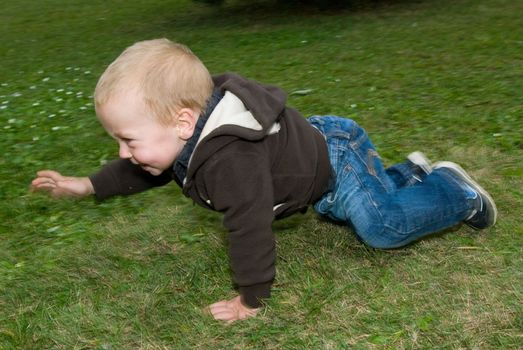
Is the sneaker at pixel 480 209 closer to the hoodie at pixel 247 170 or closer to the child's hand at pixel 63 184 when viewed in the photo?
the hoodie at pixel 247 170

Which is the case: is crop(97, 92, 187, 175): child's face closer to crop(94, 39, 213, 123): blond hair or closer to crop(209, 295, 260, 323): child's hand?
crop(94, 39, 213, 123): blond hair

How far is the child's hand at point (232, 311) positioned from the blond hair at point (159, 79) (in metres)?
0.81

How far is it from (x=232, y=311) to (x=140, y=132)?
823 mm

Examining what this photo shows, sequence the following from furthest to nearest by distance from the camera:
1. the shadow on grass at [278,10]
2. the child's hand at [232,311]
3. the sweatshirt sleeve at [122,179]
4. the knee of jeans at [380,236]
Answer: the shadow on grass at [278,10] → the sweatshirt sleeve at [122,179] → the knee of jeans at [380,236] → the child's hand at [232,311]

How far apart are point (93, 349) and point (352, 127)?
1591 millimetres

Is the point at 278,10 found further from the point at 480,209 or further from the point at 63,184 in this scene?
the point at 480,209

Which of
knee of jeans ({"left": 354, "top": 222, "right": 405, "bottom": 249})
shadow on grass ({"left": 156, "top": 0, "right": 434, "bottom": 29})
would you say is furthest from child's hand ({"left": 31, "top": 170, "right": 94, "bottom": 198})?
shadow on grass ({"left": 156, "top": 0, "right": 434, "bottom": 29})

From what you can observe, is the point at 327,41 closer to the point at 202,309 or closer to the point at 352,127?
the point at 352,127

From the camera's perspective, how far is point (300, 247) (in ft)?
10.8

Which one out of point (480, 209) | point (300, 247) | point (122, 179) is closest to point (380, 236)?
point (300, 247)

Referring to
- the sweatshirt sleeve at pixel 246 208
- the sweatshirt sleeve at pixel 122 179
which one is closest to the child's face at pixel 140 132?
the sweatshirt sleeve at pixel 246 208

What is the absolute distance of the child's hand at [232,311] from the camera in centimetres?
273

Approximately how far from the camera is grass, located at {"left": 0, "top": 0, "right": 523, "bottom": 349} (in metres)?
2.62

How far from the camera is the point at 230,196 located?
2.53 m
